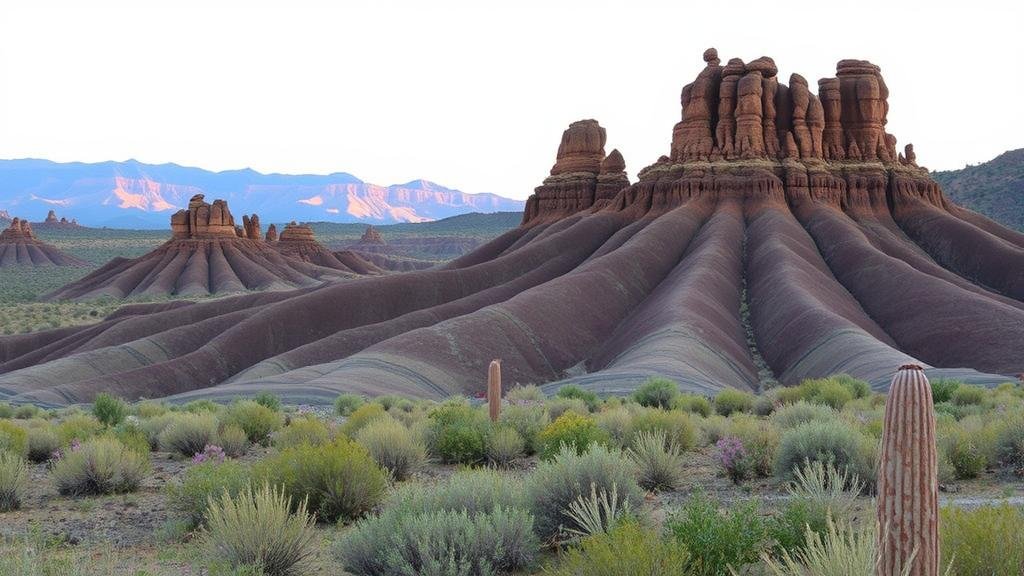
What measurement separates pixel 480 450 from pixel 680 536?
6.27 meters

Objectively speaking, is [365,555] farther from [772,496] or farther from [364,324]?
[364,324]

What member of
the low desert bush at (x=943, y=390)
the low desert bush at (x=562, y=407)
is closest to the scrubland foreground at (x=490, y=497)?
the low desert bush at (x=943, y=390)

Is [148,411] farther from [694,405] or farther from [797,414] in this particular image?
[797,414]

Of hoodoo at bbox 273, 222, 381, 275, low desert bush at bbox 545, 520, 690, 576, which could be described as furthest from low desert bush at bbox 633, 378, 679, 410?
hoodoo at bbox 273, 222, 381, 275

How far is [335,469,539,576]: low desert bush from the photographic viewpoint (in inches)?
257

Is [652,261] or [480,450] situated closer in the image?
[480,450]

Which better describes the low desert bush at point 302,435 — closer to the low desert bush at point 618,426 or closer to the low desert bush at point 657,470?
the low desert bush at point 618,426

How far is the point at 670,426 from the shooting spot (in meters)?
12.7

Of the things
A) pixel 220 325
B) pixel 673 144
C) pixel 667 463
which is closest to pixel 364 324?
pixel 220 325

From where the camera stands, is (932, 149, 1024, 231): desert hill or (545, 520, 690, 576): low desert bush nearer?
(545, 520, 690, 576): low desert bush

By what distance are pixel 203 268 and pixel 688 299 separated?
6406 centimetres

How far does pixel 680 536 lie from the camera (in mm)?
6555

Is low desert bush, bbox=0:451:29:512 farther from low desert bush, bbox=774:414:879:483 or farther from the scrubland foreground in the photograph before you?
low desert bush, bbox=774:414:879:483

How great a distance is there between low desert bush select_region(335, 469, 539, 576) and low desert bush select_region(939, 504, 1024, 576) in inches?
131
